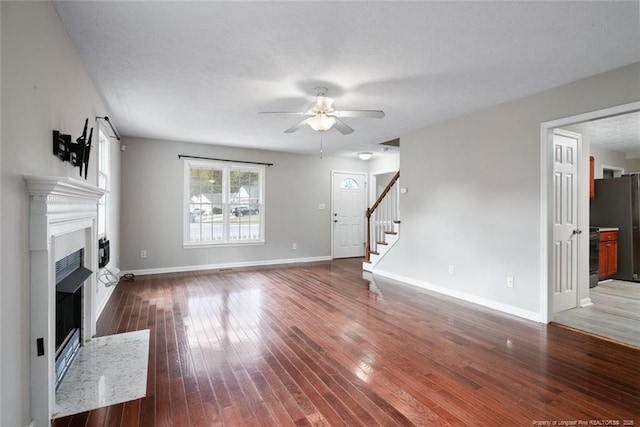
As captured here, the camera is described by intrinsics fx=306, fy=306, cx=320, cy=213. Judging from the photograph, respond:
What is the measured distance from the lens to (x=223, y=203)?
635cm

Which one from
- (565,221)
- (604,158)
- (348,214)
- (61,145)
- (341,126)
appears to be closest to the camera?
(61,145)

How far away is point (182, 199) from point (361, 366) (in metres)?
4.88

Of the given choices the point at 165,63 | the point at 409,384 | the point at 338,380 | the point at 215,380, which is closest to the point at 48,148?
the point at 165,63

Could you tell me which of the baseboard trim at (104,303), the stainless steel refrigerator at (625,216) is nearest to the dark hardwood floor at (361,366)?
the baseboard trim at (104,303)

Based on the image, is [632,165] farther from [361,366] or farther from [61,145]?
[61,145]

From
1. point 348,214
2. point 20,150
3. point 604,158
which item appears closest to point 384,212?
point 348,214

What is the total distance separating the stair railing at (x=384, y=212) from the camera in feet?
19.4

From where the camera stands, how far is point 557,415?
1.84 meters

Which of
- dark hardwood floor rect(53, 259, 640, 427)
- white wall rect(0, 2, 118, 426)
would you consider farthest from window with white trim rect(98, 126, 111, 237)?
white wall rect(0, 2, 118, 426)

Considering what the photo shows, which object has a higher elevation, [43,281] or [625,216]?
[625,216]

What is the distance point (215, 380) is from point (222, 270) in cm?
412

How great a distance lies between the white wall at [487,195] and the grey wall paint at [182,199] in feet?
8.51

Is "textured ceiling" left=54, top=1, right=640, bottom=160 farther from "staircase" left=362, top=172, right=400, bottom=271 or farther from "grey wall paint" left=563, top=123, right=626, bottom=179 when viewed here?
"grey wall paint" left=563, top=123, right=626, bottom=179

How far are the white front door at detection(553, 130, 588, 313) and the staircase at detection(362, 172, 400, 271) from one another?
233cm
